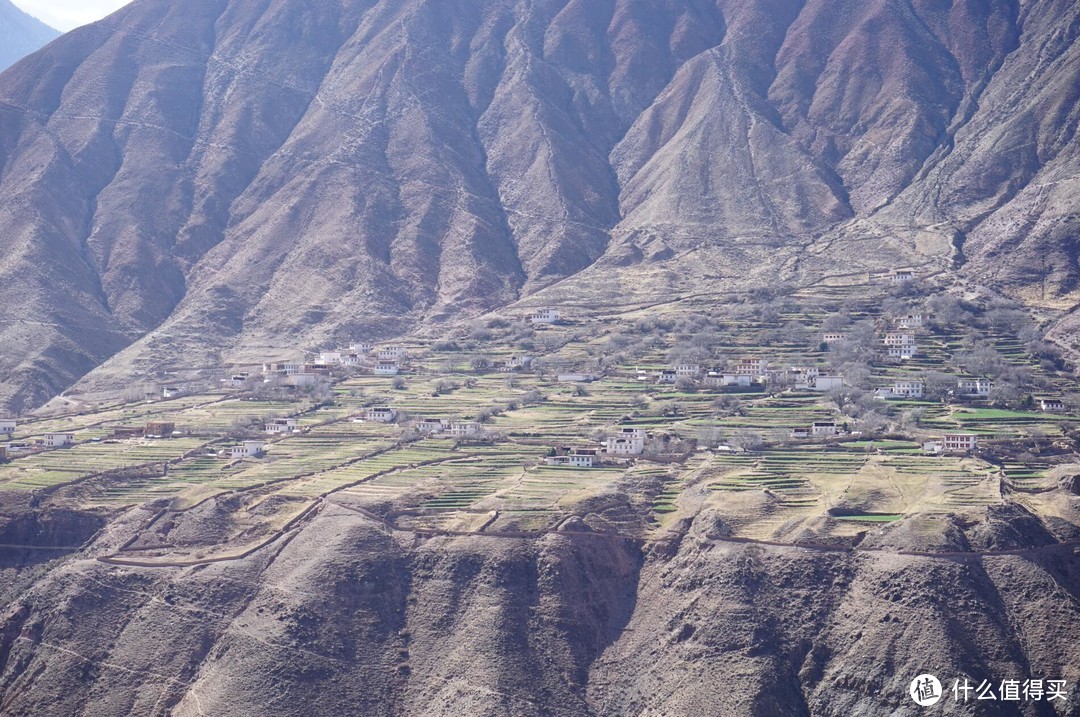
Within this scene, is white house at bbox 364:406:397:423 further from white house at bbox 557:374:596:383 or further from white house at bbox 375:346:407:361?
white house at bbox 375:346:407:361

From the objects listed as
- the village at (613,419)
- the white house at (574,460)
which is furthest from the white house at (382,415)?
the white house at (574,460)

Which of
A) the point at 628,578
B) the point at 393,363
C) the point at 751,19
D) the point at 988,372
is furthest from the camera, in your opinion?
the point at 751,19

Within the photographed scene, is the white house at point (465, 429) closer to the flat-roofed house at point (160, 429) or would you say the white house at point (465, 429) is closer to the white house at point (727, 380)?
the white house at point (727, 380)

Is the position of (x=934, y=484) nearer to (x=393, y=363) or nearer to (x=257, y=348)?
(x=393, y=363)

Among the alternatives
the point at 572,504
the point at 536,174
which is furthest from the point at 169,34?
the point at 572,504

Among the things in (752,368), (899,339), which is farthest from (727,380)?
(899,339)

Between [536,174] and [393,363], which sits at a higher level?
[536,174]

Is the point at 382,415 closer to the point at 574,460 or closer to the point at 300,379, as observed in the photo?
the point at 300,379
